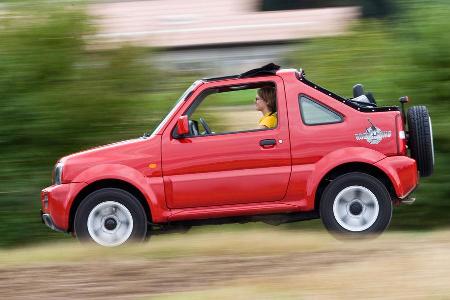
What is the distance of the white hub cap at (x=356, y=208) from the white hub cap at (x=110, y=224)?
2162 mm

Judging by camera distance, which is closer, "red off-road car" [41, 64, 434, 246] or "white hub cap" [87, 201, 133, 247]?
"red off-road car" [41, 64, 434, 246]

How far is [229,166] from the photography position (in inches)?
399

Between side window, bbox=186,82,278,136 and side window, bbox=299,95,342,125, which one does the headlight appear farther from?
side window, bbox=299,95,342,125

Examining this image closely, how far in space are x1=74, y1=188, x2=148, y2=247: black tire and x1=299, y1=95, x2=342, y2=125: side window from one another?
194 centimetres

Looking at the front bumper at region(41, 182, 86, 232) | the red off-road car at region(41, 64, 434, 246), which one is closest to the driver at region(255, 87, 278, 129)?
the red off-road car at region(41, 64, 434, 246)

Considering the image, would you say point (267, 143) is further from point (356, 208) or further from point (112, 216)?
point (112, 216)

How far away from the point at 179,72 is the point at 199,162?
5.36m

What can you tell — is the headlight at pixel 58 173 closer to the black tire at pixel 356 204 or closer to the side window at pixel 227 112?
the side window at pixel 227 112

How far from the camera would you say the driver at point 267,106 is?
406 inches

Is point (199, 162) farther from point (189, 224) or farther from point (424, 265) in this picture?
point (424, 265)

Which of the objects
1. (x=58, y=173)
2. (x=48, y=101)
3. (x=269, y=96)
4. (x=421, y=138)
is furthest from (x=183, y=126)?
(x=48, y=101)

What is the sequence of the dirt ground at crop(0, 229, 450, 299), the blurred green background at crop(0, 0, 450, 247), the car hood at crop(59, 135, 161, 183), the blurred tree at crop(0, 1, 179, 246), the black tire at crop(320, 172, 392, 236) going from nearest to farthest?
the dirt ground at crop(0, 229, 450, 299) < the black tire at crop(320, 172, 392, 236) < the car hood at crop(59, 135, 161, 183) < the blurred green background at crop(0, 0, 450, 247) < the blurred tree at crop(0, 1, 179, 246)

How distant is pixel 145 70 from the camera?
47.9 feet

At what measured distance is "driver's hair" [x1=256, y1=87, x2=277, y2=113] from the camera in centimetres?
1038
